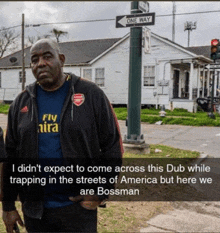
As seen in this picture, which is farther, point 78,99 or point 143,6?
point 143,6

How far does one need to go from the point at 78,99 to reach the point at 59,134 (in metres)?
0.27

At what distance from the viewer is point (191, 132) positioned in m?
12.3

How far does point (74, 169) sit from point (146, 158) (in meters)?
4.85

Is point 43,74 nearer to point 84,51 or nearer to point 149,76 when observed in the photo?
point 149,76

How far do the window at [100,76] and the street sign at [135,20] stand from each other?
54.1ft

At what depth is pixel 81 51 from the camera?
26.4 meters

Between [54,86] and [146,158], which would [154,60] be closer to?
[146,158]

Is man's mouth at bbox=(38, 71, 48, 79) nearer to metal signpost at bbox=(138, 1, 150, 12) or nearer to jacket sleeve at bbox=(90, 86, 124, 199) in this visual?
jacket sleeve at bbox=(90, 86, 124, 199)

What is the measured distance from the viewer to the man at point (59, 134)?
2.02 meters

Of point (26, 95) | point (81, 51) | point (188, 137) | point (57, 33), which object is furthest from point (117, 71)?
point (26, 95)

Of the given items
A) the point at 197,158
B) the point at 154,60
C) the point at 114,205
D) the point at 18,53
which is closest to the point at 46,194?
the point at 114,205

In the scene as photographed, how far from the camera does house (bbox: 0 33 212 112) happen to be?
20.5 meters

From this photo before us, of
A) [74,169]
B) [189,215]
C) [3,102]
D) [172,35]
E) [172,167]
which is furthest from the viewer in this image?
[172,35]

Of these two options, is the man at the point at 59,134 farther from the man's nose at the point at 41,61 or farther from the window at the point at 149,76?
the window at the point at 149,76
